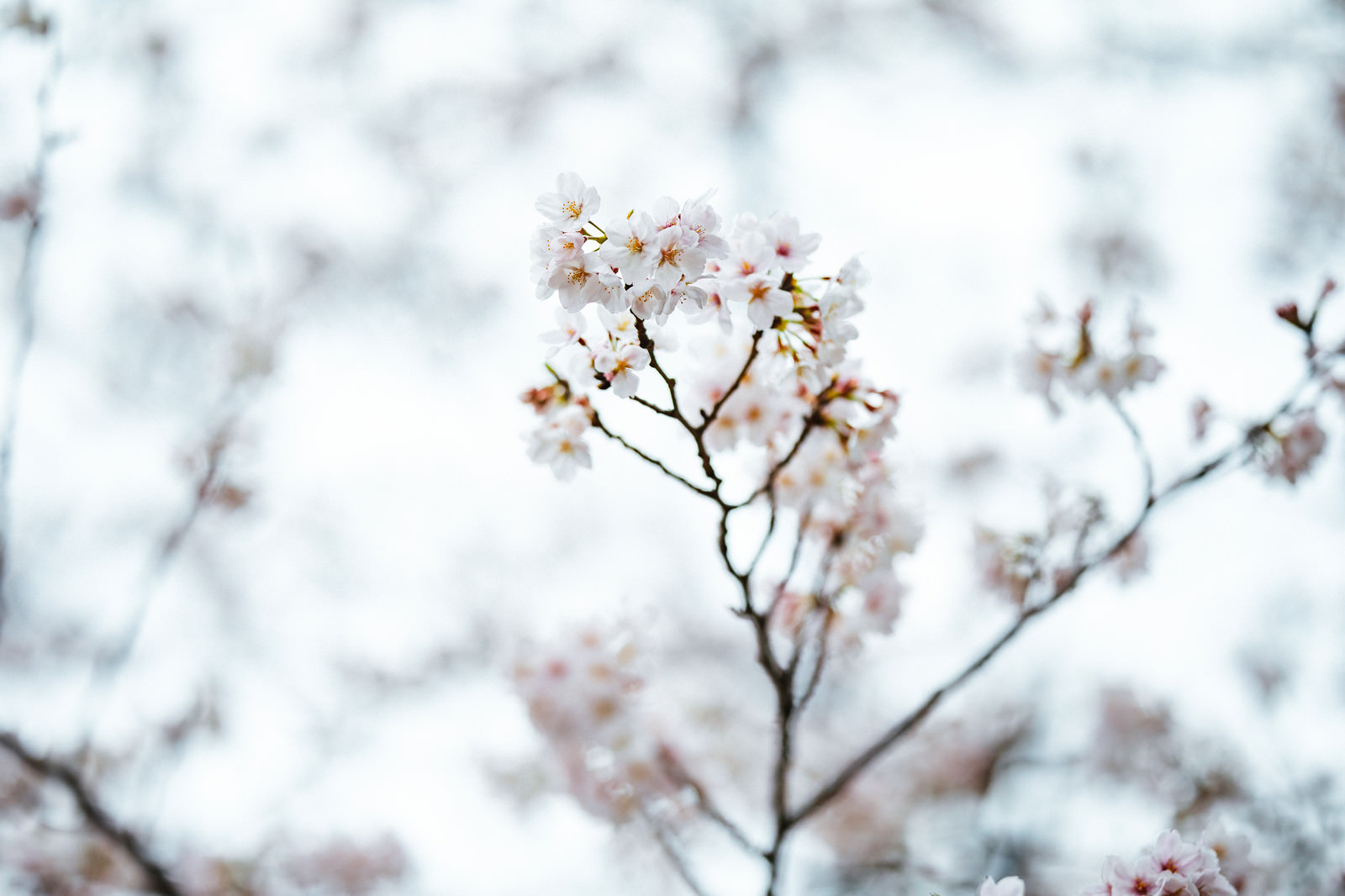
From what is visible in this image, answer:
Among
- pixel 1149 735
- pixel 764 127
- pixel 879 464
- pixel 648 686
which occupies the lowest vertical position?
pixel 648 686

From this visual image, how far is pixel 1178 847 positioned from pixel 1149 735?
12.0 ft

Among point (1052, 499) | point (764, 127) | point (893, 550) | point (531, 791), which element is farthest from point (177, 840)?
point (764, 127)

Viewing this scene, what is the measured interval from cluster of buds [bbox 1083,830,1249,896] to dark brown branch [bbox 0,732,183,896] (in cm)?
230

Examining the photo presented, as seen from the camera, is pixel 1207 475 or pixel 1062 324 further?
pixel 1062 324

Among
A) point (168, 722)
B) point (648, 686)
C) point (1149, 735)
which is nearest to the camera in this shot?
point (648, 686)

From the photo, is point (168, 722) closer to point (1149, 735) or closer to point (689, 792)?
point (689, 792)

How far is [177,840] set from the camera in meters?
3.60

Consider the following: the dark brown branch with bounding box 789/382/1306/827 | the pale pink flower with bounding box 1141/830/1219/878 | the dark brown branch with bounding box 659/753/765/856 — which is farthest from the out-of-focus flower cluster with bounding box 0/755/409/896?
the pale pink flower with bounding box 1141/830/1219/878

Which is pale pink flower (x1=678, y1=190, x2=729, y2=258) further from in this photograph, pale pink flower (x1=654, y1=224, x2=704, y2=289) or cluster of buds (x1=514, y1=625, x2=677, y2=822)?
cluster of buds (x1=514, y1=625, x2=677, y2=822)

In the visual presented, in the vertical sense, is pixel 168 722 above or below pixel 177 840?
above

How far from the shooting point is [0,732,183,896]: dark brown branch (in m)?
2.04

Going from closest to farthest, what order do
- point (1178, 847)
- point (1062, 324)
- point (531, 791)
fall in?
1. point (1178, 847)
2. point (1062, 324)
3. point (531, 791)

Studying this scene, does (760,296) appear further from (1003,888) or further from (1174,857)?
(1174,857)

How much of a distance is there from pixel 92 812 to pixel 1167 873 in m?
2.50
